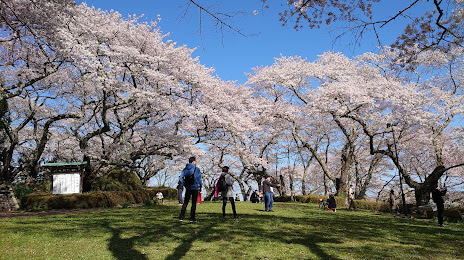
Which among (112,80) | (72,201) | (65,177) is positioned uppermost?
(112,80)

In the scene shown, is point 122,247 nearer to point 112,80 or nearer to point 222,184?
point 222,184

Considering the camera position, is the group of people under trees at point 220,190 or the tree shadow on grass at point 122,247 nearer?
the tree shadow on grass at point 122,247

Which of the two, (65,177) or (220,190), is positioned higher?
(65,177)

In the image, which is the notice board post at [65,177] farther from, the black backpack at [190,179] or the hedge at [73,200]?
the black backpack at [190,179]

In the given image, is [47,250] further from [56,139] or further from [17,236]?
[56,139]

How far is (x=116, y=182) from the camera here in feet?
74.2

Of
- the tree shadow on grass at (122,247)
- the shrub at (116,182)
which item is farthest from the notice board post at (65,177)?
the tree shadow on grass at (122,247)

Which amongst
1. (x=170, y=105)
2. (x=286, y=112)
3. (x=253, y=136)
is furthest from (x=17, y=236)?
(x=253, y=136)

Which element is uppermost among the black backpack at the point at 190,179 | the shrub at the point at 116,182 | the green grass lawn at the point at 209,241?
the black backpack at the point at 190,179

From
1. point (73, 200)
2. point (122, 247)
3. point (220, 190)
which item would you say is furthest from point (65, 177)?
point (122, 247)

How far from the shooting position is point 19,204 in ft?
55.2

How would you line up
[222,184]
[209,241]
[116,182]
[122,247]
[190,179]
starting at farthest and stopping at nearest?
[116,182] → [222,184] → [190,179] → [209,241] → [122,247]

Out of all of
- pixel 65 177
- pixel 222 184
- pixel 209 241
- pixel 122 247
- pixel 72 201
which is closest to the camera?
pixel 122 247

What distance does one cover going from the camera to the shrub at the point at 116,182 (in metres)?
22.1
